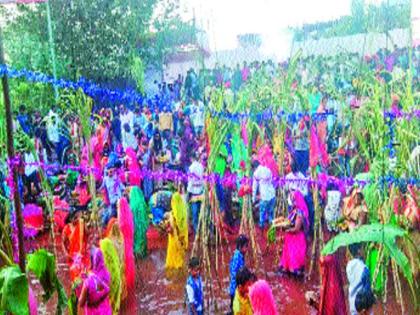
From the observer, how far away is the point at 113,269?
555cm

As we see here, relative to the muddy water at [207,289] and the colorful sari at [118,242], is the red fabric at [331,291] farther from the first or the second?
the colorful sari at [118,242]

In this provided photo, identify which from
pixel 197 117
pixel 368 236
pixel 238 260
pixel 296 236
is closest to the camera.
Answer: pixel 368 236

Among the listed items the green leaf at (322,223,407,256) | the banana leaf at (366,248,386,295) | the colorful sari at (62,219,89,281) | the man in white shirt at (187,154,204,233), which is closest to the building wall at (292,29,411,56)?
the man in white shirt at (187,154,204,233)

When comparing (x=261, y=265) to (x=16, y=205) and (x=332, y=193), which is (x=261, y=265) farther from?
(x=16, y=205)

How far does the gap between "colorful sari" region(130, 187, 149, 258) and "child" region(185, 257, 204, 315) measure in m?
2.12

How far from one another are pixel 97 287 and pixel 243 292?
1197 mm

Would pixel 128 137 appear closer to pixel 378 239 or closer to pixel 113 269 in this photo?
pixel 113 269

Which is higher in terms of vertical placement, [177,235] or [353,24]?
[353,24]

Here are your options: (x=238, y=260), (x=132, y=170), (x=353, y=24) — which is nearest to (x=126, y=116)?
(x=132, y=170)

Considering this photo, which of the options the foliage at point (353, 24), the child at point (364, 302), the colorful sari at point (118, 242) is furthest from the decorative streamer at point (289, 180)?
the foliage at point (353, 24)

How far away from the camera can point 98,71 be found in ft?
46.3

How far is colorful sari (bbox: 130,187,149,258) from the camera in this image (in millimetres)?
7125

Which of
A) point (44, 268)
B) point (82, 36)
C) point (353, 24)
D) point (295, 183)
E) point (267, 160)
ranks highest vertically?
point (353, 24)

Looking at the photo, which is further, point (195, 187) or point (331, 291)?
point (195, 187)
